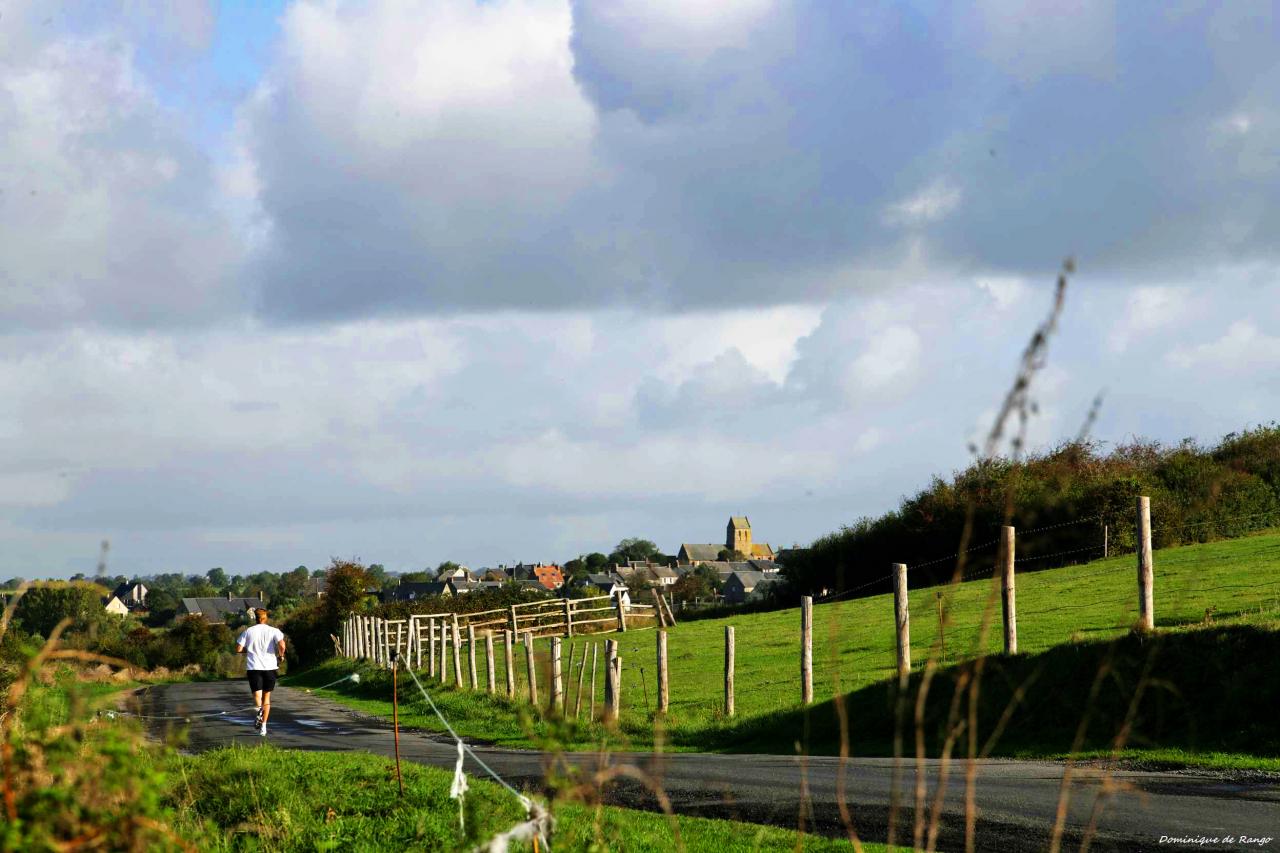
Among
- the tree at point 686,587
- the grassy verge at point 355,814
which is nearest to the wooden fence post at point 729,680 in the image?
the tree at point 686,587

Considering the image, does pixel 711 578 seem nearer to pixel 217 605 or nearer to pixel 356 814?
pixel 217 605

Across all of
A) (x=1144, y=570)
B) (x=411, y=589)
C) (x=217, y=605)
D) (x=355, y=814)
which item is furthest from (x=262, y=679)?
(x=217, y=605)

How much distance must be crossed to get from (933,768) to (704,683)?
49.9 ft

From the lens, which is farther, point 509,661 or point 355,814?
point 509,661

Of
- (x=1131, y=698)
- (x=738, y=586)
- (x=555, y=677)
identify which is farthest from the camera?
(x=738, y=586)

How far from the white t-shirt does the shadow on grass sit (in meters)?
7.65

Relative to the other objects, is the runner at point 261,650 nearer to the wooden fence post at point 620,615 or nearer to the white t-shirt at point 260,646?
the white t-shirt at point 260,646

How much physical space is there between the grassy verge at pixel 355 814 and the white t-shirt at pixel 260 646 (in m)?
4.59

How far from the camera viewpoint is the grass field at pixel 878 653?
58.8 ft

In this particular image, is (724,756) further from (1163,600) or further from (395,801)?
(1163,600)

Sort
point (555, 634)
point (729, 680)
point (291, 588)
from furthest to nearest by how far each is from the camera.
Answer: point (291, 588) → point (555, 634) → point (729, 680)

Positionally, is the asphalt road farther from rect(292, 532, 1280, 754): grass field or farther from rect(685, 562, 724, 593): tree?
rect(685, 562, 724, 593): tree

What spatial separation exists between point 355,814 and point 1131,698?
944 cm

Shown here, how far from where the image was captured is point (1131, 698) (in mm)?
15945
